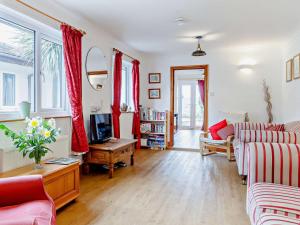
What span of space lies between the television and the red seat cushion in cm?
210

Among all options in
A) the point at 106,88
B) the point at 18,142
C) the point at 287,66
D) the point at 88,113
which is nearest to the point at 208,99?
the point at 287,66

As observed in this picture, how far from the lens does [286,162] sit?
197 centimetres

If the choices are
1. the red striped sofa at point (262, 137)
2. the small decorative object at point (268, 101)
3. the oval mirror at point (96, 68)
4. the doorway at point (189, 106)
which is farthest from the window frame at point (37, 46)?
the doorway at point (189, 106)

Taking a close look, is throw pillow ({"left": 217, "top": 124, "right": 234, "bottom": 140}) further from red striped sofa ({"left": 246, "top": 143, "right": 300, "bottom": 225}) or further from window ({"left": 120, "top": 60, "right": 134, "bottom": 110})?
red striped sofa ({"left": 246, "top": 143, "right": 300, "bottom": 225})

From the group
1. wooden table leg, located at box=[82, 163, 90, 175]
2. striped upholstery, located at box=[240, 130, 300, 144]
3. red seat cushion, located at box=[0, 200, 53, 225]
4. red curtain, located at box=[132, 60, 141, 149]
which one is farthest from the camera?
red curtain, located at box=[132, 60, 141, 149]

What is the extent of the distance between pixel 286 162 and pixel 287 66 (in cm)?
336

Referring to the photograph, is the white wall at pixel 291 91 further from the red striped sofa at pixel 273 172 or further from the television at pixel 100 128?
the television at pixel 100 128

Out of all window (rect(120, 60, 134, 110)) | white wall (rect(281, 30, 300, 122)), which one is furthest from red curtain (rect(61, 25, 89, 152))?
white wall (rect(281, 30, 300, 122))

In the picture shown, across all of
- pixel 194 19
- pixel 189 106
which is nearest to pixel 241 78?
pixel 194 19

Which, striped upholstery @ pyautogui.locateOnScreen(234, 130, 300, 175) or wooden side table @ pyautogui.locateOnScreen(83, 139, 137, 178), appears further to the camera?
wooden side table @ pyautogui.locateOnScreen(83, 139, 137, 178)

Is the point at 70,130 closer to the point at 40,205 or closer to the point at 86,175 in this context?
the point at 86,175

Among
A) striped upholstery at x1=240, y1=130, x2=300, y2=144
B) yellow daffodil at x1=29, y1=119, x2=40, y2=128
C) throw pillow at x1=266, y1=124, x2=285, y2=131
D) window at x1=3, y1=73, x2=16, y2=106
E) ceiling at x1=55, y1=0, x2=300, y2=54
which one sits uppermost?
ceiling at x1=55, y1=0, x2=300, y2=54

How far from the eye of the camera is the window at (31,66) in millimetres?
2523

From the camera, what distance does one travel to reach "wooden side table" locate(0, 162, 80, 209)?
2143mm
